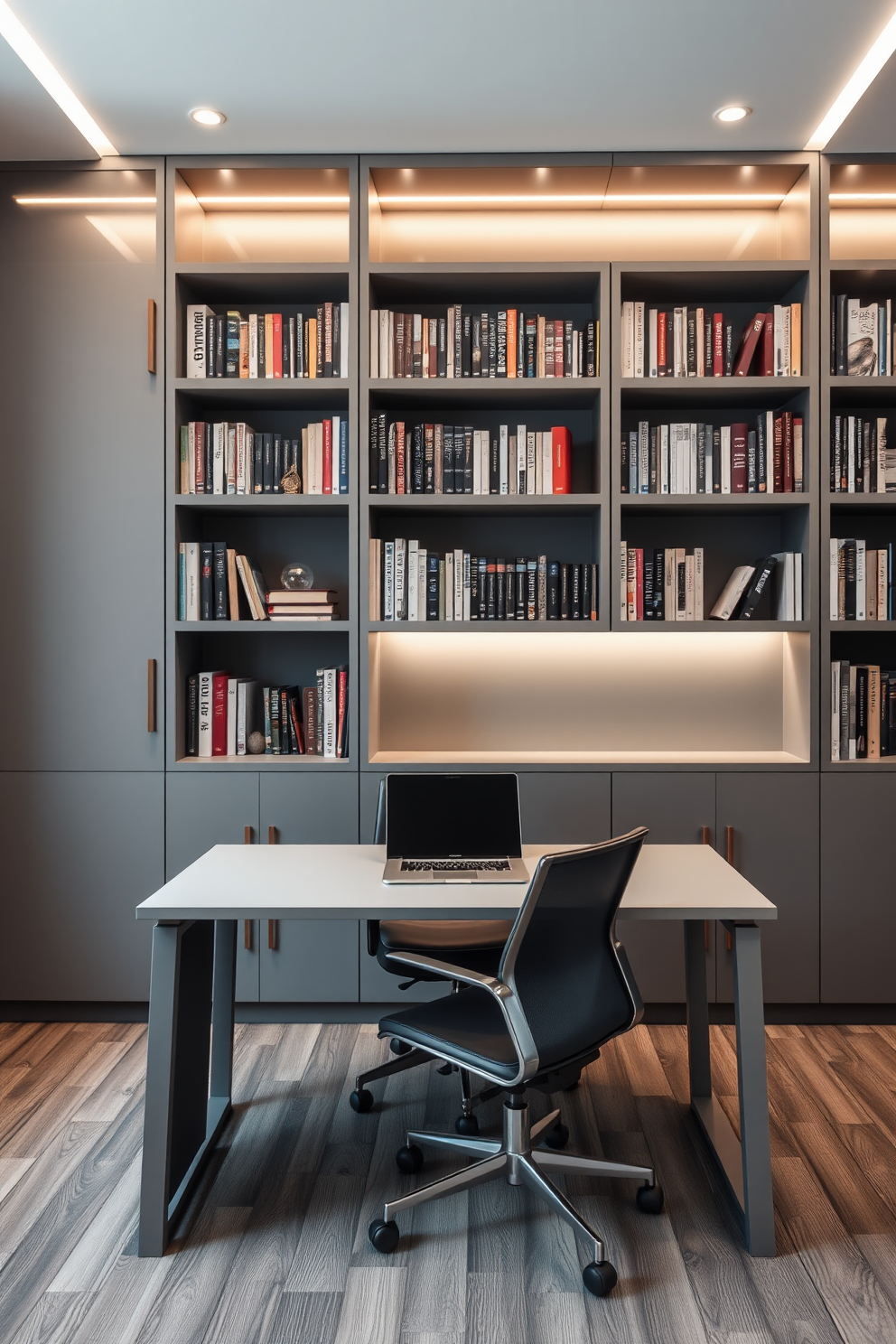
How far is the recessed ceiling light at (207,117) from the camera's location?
10.0 feet

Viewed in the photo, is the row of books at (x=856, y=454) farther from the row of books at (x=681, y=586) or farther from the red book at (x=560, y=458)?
the red book at (x=560, y=458)

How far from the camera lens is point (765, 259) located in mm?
3660

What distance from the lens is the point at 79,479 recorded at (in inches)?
135

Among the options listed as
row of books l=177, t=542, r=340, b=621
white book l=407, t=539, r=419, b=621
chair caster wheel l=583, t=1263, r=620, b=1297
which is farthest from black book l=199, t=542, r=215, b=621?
chair caster wheel l=583, t=1263, r=620, b=1297

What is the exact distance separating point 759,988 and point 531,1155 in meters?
0.68

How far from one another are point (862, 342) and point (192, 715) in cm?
284

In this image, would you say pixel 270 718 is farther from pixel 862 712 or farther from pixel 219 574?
pixel 862 712

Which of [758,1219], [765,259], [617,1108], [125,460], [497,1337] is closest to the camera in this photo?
[497,1337]

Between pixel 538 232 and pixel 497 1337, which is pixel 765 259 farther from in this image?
pixel 497 1337

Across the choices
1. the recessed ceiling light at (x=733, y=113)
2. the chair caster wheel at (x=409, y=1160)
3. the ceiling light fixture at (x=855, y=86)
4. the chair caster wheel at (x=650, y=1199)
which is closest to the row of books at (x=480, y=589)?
the recessed ceiling light at (x=733, y=113)

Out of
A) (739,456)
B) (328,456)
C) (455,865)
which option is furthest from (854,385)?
(455,865)

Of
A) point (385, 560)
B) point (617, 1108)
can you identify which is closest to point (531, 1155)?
point (617, 1108)

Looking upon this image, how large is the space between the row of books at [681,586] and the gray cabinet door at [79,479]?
1742 millimetres

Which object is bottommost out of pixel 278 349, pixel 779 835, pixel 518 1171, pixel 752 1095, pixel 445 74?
pixel 518 1171
